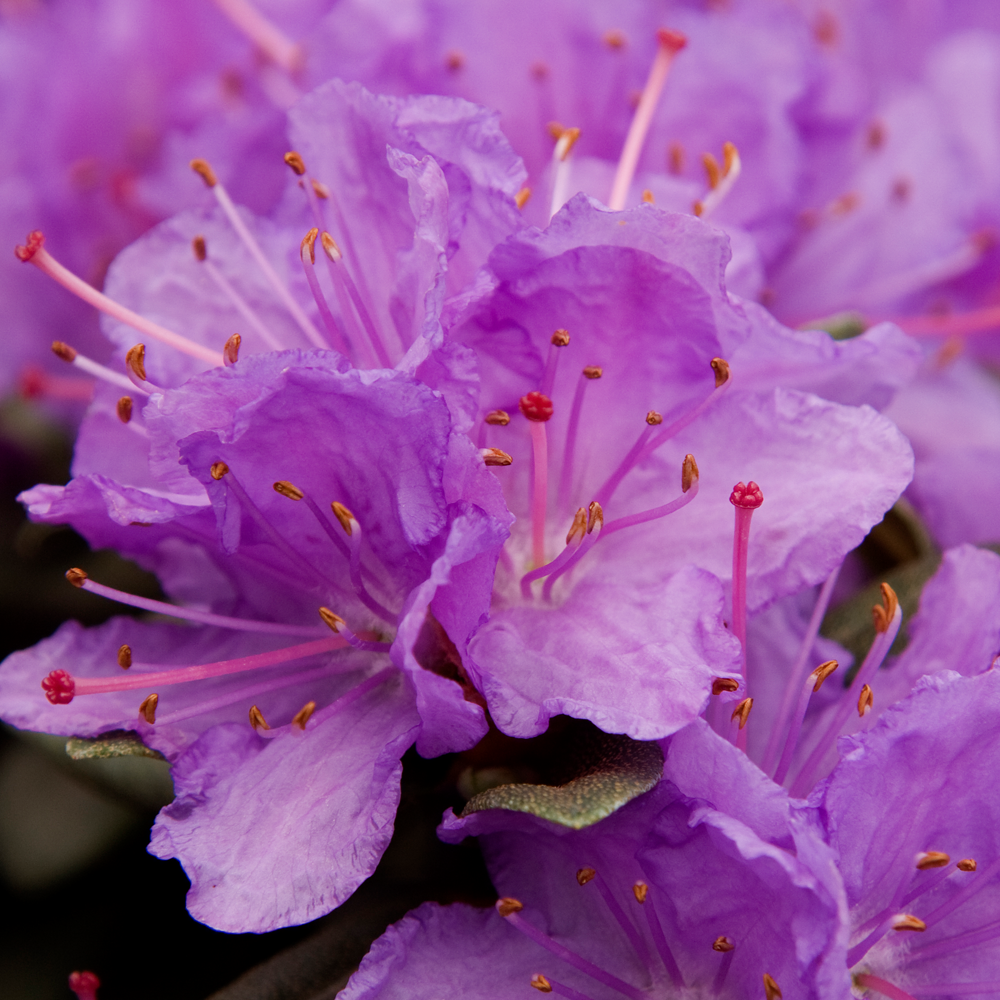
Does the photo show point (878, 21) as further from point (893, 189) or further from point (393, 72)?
point (393, 72)

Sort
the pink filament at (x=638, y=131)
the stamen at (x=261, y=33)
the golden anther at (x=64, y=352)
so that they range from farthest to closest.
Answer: the stamen at (x=261, y=33), the pink filament at (x=638, y=131), the golden anther at (x=64, y=352)

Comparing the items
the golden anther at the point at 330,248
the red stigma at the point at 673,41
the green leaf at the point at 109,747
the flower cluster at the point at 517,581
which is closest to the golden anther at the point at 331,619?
the flower cluster at the point at 517,581

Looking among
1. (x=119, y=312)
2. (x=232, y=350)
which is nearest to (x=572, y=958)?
(x=232, y=350)

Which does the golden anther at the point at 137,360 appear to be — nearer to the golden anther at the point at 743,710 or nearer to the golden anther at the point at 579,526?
the golden anther at the point at 579,526

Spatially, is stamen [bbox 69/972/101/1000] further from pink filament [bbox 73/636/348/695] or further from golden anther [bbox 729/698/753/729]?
golden anther [bbox 729/698/753/729]

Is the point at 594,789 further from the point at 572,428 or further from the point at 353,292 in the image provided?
the point at 353,292

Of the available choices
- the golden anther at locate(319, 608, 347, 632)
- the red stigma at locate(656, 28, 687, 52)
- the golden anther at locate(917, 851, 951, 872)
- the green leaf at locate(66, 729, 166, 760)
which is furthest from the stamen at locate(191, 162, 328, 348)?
the golden anther at locate(917, 851, 951, 872)
